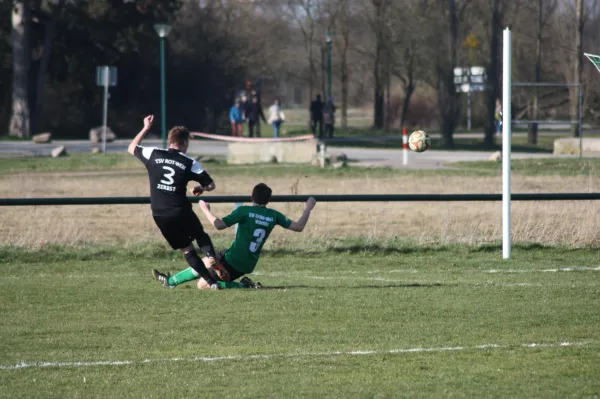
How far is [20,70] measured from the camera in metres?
48.8

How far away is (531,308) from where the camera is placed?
9.84 m

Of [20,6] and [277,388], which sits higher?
[20,6]

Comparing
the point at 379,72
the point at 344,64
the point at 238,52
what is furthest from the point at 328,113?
the point at 344,64

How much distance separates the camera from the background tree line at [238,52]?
4622 centimetres

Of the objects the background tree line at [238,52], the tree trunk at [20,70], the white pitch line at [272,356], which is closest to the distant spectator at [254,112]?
the background tree line at [238,52]

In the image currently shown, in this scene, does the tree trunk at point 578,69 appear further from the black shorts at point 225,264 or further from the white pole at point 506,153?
the black shorts at point 225,264

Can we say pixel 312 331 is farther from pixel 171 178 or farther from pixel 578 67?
pixel 578 67

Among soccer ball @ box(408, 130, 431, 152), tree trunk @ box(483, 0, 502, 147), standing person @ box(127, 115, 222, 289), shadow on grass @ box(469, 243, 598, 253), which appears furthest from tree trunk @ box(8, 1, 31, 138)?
standing person @ box(127, 115, 222, 289)

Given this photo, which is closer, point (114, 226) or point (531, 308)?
point (531, 308)

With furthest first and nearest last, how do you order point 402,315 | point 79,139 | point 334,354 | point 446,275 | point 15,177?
1. point 79,139
2. point 15,177
3. point 446,275
4. point 402,315
5. point 334,354

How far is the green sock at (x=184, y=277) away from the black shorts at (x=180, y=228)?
1.16 ft

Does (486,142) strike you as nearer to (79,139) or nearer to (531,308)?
(79,139)

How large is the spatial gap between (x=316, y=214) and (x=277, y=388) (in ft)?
43.7

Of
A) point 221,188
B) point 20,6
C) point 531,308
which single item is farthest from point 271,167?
point 531,308
